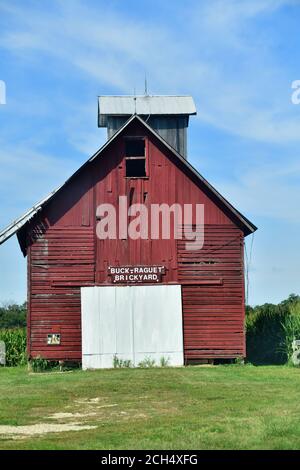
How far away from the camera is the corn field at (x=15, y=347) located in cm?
2558

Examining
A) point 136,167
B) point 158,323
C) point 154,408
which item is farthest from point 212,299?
point 154,408

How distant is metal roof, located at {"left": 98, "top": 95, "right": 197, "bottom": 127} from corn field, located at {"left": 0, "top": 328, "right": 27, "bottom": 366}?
35.4 ft

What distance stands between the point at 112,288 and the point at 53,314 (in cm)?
201

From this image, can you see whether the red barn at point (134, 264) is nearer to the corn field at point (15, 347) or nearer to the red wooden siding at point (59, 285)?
the red wooden siding at point (59, 285)

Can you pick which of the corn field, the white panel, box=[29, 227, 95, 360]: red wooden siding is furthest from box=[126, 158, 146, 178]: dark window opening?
the corn field

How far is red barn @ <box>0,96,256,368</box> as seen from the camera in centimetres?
2273

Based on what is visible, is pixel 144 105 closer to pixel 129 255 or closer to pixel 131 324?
pixel 129 255

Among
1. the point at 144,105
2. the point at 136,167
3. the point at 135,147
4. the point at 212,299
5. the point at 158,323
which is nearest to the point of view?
the point at 158,323

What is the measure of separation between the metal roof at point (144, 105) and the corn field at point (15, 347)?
425 inches

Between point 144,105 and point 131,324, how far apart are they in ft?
41.6

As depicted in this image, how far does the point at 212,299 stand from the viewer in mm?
23172

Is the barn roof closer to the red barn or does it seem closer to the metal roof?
the red barn
